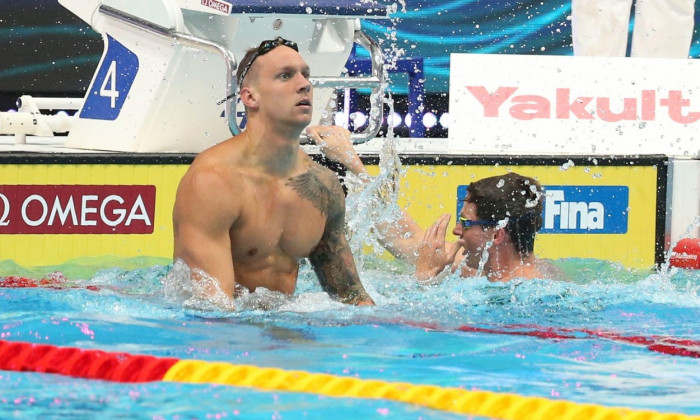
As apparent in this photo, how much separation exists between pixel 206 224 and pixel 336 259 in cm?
52

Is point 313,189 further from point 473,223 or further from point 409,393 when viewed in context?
point 409,393

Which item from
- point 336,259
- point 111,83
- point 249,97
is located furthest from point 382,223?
point 111,83

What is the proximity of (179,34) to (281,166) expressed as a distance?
1.34m

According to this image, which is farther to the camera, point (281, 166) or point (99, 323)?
point (281, 166)

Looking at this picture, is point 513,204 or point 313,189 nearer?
point 313,189

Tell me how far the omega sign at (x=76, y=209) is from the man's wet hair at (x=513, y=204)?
1.49 m

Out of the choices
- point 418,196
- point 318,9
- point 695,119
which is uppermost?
point 318,9

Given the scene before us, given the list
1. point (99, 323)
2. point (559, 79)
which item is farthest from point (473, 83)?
point (99, 323)

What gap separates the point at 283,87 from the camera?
3385mm

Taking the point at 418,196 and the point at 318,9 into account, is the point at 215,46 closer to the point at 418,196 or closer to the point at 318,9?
the point at 318,9

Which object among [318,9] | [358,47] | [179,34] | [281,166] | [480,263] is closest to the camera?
[281,166]

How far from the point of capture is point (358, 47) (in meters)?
7.07

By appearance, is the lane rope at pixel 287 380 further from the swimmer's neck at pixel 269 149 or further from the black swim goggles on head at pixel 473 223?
the black swim goggles on head at pixel 473 223

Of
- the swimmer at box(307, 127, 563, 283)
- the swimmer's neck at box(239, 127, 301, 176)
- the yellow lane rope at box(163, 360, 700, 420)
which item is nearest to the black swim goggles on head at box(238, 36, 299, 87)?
the swimmer's neck at box(239, 127, 301, 176)
